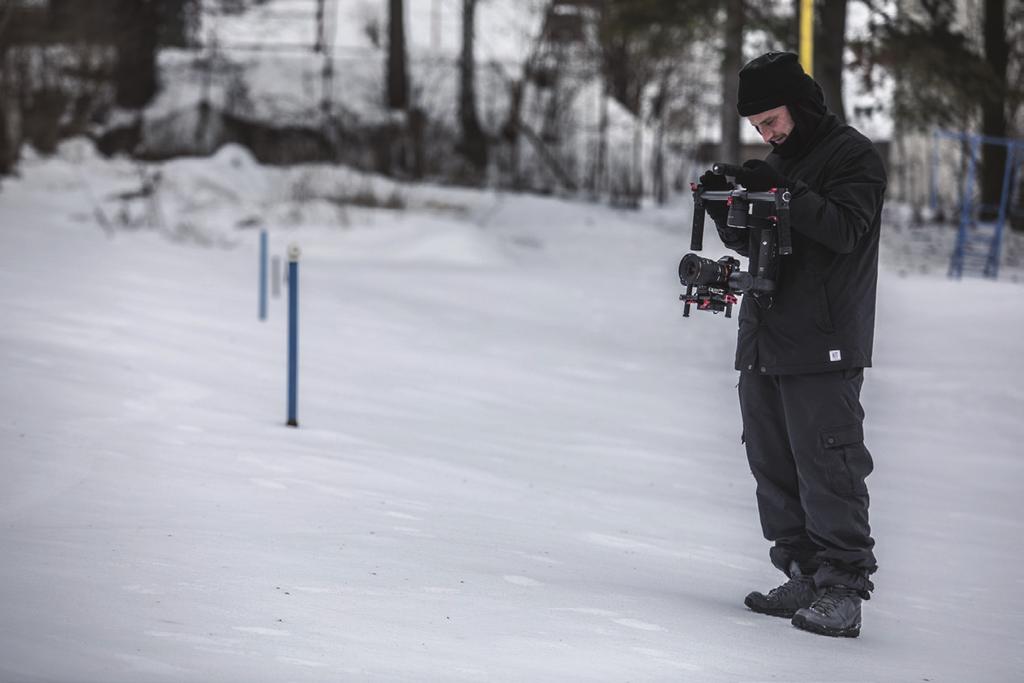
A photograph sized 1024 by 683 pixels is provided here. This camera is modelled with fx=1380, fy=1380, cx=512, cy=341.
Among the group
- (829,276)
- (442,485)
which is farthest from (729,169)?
(442,485)

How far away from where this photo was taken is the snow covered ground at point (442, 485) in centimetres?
383

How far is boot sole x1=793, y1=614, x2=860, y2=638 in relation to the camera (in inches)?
171

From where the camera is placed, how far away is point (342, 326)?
12680 millimetres

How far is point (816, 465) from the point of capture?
14.1 ft

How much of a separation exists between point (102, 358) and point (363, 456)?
2709 millimetres

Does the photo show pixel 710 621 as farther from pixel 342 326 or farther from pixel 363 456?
pixel 342 326

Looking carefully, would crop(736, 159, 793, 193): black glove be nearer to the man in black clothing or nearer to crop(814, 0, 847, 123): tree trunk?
the man in black clothing

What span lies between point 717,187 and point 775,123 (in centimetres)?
28

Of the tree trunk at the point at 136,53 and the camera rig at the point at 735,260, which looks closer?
the camera rig at the point at 735,260

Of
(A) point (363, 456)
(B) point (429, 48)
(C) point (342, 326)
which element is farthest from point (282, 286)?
(B) point (429, 48)

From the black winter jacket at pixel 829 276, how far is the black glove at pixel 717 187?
0.04 metres

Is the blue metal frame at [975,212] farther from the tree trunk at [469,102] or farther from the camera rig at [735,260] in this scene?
the camera rig at [735,260]

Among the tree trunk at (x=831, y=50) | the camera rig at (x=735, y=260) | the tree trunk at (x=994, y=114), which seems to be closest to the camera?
the camera rig at (x=735, y=260)

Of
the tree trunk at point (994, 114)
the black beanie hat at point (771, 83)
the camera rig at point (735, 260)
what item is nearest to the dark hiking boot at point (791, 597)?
the camera rig at point (735, 260)
